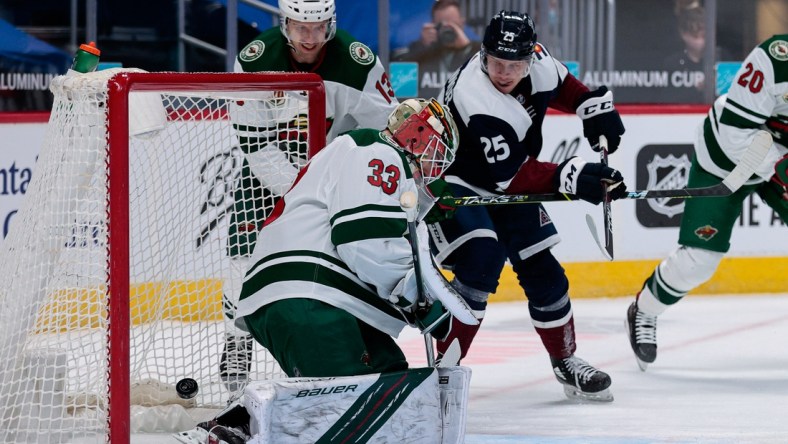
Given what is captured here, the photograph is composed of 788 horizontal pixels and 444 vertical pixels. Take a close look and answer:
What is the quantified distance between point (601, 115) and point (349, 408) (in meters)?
1.44

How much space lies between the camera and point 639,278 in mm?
5785

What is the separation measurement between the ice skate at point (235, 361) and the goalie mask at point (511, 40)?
3.06 ft

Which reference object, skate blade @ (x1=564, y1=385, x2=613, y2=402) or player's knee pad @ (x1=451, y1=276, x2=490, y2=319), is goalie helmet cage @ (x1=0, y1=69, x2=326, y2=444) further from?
skate blade @ (x1=564, y1=385, x2=613, y2=402)

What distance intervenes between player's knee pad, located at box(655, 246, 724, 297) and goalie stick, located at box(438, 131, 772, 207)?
21.2 inches

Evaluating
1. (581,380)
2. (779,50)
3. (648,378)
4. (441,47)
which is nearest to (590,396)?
(581,380)

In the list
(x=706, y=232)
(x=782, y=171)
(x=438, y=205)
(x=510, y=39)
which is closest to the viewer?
(x=438, y=205)

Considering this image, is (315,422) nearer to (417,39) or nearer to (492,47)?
(492,47)

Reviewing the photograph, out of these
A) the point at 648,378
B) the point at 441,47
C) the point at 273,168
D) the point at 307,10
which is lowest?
the point at 648,378

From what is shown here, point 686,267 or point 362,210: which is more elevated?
point 362,210

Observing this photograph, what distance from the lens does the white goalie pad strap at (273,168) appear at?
11.2 ft

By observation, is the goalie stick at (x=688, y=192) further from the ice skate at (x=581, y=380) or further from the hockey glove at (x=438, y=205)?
the ice skate at (x=581, y=380)

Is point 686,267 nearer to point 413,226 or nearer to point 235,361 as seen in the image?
point 235,361

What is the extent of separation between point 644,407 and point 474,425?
524 mm

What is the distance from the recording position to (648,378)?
13.7 ft
